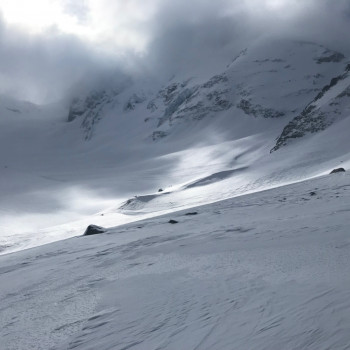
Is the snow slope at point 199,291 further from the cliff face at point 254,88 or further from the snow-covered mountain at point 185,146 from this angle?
the cliff face at point 254,88

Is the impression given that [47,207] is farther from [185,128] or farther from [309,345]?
[185,128]

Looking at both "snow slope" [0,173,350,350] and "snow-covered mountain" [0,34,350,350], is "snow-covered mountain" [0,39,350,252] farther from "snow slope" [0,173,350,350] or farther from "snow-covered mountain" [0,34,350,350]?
"snow slope" [0,173,350,350]

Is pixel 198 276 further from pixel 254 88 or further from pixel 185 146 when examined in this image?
pixel 254 88

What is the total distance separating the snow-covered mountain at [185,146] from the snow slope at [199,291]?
49.0 feet

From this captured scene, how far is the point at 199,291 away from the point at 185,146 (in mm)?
96850

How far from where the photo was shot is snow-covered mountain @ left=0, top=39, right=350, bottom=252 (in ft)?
134

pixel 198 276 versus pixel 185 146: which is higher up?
pixel 185 146

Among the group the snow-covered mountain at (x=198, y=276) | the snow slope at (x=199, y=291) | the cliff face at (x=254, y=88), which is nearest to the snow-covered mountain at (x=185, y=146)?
the cliff face at (x=254, y=88)

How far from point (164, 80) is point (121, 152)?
76.9 metres

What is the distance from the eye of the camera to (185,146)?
104 metres

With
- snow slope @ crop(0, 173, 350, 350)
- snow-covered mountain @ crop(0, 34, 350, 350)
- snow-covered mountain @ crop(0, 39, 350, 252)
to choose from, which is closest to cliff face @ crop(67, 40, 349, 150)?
snow-covered mountain @ crop(0, 39, 350, 252)

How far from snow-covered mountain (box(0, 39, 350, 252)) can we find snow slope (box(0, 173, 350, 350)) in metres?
14.9

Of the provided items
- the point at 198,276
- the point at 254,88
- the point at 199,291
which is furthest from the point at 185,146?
the point at 199,291

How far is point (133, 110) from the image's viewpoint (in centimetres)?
17450
